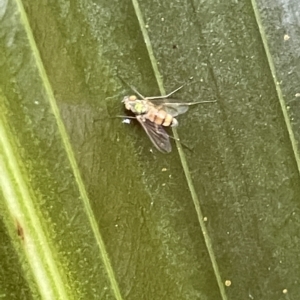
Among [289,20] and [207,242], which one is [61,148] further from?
[289,20]

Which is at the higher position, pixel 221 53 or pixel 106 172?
pixel 221 53

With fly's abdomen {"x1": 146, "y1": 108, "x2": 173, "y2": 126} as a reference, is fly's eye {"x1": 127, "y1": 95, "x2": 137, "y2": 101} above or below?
above

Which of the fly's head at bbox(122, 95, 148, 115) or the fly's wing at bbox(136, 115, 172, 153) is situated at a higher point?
the fly's head at bbox(122, 95, 148, 115)

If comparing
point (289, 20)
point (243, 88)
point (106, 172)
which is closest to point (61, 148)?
point (106, 172)

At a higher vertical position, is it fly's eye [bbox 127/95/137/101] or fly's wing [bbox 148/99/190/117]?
fly's eye [bbox 127/95/137/101]
